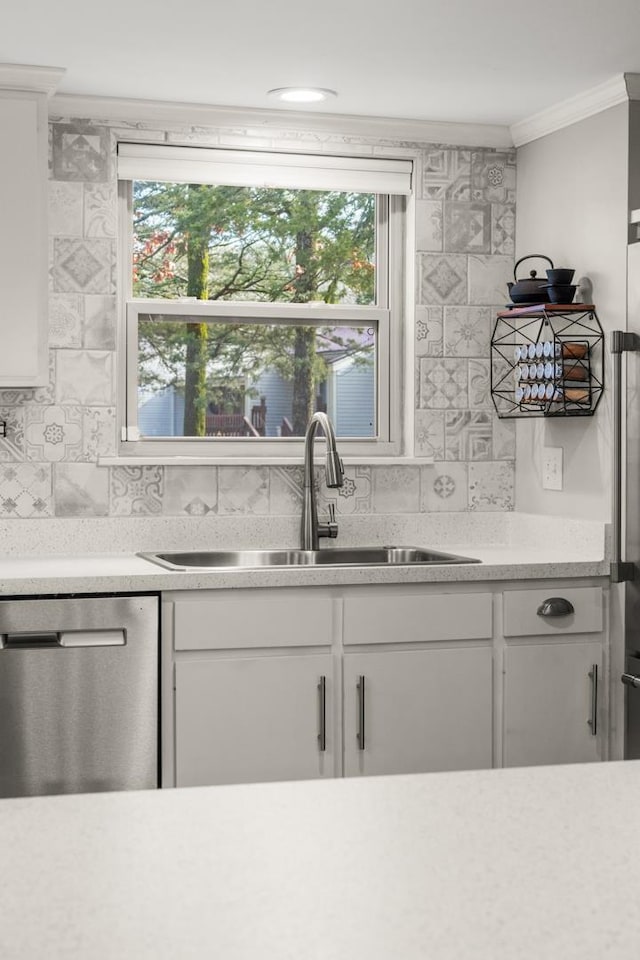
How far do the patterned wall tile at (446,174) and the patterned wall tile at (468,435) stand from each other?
2.43ft

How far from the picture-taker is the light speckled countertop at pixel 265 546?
9.68 ft

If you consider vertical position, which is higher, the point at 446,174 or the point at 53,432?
the point at 446,174

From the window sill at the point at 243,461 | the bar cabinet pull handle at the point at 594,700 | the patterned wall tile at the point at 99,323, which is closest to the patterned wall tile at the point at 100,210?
the patterned wall tile at the point at 99,323

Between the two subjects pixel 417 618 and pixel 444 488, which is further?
pixel 444 488

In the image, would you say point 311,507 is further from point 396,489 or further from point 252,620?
point 252,620

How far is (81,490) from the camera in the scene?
138 inches

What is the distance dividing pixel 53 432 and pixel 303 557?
2.89ft

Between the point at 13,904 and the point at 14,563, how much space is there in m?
→ 2.45

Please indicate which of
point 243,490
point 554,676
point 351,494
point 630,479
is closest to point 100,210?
point 243,490

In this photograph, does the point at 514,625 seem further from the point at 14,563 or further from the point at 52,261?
the point at 52,261

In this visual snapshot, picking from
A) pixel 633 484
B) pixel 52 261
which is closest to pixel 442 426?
pixel 633 484

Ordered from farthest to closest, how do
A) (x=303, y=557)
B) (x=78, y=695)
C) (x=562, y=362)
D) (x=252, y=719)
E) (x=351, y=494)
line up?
(x=351, y=494)
(x=303, y=557)
(x=562, y=362)
(x=252, y=719)
(x=78, y=695)

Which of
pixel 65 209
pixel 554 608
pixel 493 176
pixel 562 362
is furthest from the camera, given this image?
pixel 493 176

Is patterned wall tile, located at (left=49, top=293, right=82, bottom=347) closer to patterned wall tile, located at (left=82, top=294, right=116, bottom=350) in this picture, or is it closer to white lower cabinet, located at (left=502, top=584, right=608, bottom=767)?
patterned wall tile, located at (left=82, top=294, right=116, bottom=350)
